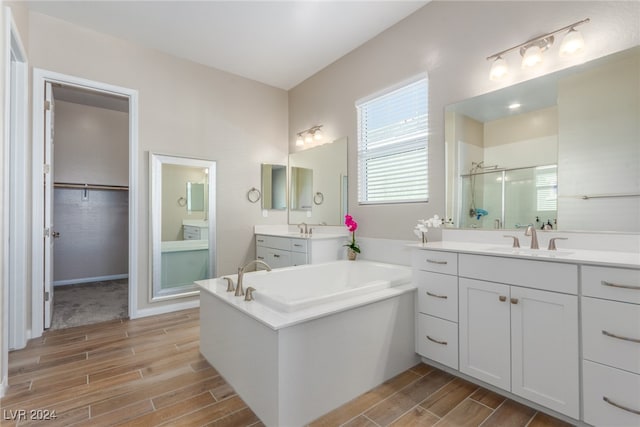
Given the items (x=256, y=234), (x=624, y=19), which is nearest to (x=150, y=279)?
(x=256, y=234)

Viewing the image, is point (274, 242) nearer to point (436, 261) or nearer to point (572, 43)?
point (436, 261)

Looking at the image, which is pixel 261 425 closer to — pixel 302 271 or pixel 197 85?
pixel 302 271

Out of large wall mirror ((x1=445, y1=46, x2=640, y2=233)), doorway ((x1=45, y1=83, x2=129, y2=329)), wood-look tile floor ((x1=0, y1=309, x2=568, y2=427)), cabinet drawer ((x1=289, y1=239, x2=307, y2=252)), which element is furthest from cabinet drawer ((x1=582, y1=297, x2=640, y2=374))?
doorway ((x1=45, y1=83, x2=129, y2=329))

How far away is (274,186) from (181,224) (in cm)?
134

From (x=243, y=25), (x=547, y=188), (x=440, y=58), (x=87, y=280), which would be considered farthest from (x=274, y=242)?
(x=87, y=280)

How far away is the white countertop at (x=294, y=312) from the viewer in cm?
150

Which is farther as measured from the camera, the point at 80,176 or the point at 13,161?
the point at 80,176

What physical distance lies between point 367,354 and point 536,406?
924 millimetres

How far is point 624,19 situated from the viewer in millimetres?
1654

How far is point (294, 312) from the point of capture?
5.24 ft

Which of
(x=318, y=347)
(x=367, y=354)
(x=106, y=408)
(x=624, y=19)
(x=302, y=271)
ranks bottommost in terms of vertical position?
(x=106, y=408)

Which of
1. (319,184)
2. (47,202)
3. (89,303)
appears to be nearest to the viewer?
(47,202)

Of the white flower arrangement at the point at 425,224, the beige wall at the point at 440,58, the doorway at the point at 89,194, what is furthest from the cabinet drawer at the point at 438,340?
the doorway at the point at 89,194

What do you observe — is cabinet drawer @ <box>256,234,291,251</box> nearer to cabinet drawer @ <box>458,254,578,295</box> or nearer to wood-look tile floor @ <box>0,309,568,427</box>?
wood-look tile floor @ <box>0,309,568,427</box>
